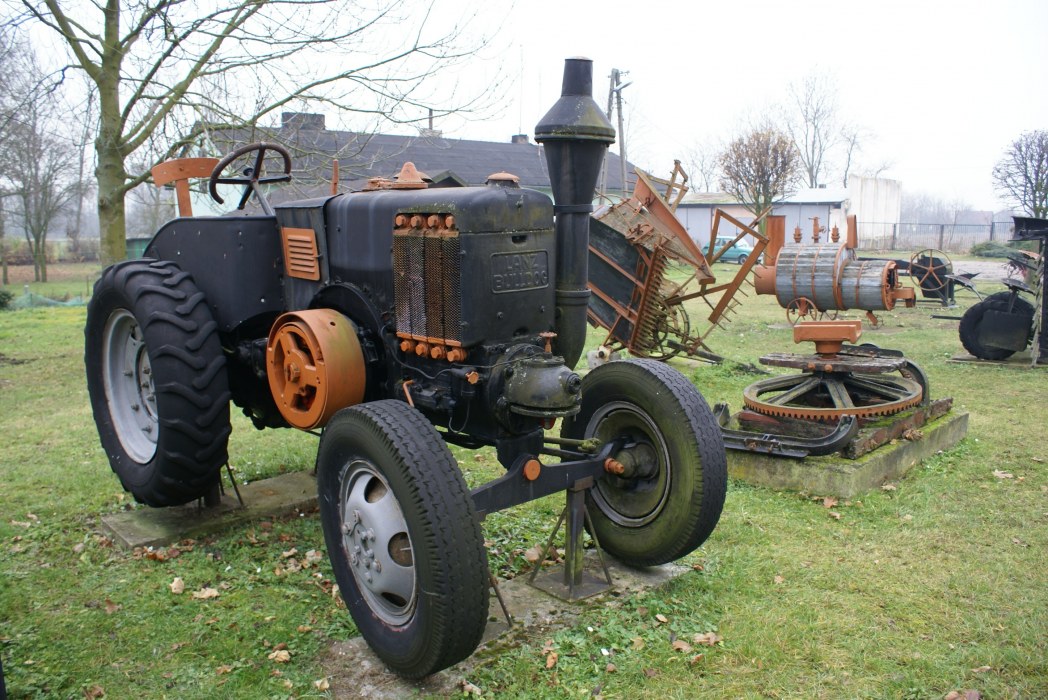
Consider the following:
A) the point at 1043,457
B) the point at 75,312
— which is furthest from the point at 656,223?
the point at 75,312

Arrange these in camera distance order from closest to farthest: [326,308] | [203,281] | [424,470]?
[424,470]
[326,308]
[203,281]

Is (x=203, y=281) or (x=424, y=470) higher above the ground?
(x=203, y=281)

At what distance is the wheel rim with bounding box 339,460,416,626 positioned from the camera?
3043 millimetres

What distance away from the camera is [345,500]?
327cm

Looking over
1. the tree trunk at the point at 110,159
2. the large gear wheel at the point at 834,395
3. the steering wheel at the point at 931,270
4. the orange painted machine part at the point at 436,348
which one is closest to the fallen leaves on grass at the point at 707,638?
the orange painted machine part at the point at 436,348

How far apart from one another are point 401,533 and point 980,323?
9072 mm

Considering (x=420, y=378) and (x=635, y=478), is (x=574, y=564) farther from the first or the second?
(x=420, y=378)

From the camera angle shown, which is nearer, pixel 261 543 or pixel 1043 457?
pixel 261 543

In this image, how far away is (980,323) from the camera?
9945mm

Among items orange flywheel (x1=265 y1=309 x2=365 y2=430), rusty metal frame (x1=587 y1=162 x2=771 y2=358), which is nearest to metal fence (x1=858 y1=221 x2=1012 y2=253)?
rusty metal frame (x1=587 y1=162 x2=771 y2=358)

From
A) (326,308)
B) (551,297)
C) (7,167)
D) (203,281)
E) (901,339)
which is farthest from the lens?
(7,167)

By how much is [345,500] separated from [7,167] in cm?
2940

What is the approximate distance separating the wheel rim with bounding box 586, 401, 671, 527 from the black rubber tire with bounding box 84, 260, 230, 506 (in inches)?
72.4

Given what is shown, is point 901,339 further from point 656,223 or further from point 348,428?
point 348,428
